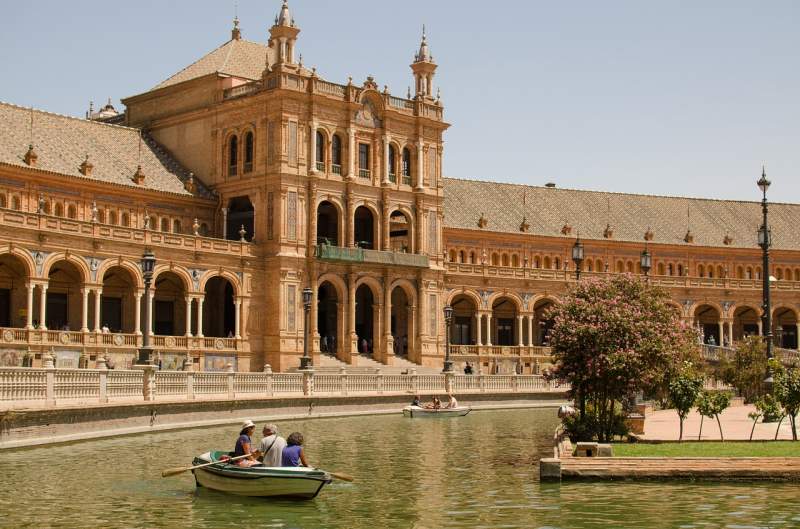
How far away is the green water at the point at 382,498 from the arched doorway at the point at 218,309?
116 ft

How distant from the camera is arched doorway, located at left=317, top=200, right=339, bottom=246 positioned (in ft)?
238

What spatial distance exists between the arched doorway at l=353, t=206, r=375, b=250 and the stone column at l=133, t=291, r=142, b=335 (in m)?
16.1

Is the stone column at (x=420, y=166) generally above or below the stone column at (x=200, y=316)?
above

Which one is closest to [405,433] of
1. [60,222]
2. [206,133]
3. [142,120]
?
[60,222]

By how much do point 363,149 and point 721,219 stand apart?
125 feet

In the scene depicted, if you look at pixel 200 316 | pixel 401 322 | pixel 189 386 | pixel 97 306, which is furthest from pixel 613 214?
pixel 189 386

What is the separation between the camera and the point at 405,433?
4156 centimetres

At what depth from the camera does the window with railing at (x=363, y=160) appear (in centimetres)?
7306

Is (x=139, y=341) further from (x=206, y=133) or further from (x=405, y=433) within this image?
(x=405, y=433)

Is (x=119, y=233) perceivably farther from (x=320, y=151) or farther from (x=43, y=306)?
(x=320, y=151)

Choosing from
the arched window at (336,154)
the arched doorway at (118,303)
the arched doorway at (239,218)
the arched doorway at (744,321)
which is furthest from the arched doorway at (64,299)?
the arched doorway at (744,321)

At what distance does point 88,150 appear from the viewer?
6788 centimetres

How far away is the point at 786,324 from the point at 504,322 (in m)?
24.7

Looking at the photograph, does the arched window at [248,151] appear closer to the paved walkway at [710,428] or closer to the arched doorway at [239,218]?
the arched doorway at [239,218]
